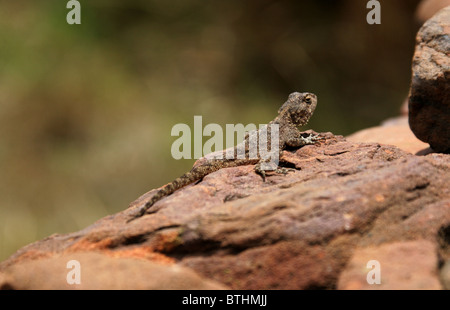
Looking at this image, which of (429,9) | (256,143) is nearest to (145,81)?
(256,143)

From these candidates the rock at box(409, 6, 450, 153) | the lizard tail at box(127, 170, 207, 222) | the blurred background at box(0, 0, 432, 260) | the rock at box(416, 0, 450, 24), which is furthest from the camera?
the blurred background at box(0, 0, 432, 260)

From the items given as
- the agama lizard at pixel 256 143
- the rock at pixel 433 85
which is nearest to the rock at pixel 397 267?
the agama lizard at pixel 256 143

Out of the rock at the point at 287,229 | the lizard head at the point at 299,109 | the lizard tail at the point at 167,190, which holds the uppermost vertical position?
the lizard head at the point at 299,109

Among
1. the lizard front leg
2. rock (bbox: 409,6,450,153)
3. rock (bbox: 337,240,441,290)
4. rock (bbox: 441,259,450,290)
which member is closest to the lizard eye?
the lizard front leg

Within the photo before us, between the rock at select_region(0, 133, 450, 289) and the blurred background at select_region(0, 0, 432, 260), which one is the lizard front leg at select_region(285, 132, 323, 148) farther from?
the blurred background at select_region(0, 0, 432, 260)

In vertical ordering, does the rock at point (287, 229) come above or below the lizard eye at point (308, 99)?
below

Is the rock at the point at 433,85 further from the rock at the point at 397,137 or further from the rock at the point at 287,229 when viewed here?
the rock at the point at 287,229
